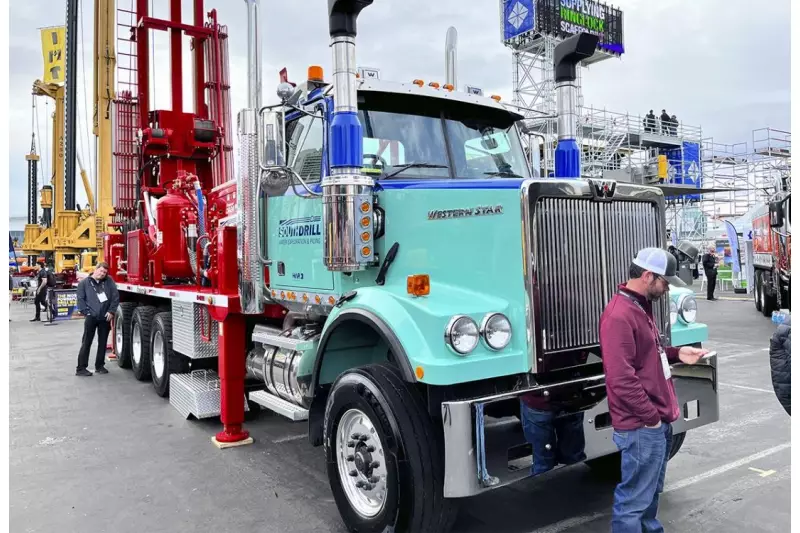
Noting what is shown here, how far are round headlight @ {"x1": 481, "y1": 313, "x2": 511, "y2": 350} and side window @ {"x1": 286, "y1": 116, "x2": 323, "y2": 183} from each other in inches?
74.6

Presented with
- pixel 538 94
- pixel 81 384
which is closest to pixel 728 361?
pixel 81 384

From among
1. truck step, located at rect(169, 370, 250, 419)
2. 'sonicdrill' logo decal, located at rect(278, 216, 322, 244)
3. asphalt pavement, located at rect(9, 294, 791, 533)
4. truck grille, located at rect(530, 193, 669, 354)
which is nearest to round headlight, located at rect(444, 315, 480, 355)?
truck grille, located at rect(530, 193, 669, 354)

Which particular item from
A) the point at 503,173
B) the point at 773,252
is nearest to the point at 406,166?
the point at 503,173

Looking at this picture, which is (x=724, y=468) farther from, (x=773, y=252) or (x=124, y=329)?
(x=773, y=252)

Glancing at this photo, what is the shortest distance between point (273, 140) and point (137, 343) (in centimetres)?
590

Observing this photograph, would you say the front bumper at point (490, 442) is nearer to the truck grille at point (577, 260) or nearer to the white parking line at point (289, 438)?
the truck grille at point (577, 260)

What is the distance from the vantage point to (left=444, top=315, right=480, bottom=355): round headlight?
3436mm

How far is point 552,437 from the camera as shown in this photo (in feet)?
11.8

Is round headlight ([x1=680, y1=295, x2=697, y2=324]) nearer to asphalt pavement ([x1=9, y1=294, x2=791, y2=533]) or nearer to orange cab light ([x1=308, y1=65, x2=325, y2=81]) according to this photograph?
asphalt pavement ([x1=9, y1=294, x2=791, y2=533])

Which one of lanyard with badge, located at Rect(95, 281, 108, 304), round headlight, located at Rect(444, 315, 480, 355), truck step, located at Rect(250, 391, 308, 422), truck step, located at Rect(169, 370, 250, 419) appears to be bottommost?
truck step, located at Rect(169, 370, 250, 419)

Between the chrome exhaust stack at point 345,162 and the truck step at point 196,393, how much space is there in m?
2.73

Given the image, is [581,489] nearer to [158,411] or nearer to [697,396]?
[697,396]

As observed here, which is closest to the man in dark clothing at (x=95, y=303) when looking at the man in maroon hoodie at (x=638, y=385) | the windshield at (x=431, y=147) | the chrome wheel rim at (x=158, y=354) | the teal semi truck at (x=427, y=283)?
the chrome wheel rim at (x=158, y=354)

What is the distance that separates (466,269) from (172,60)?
8133 mm
